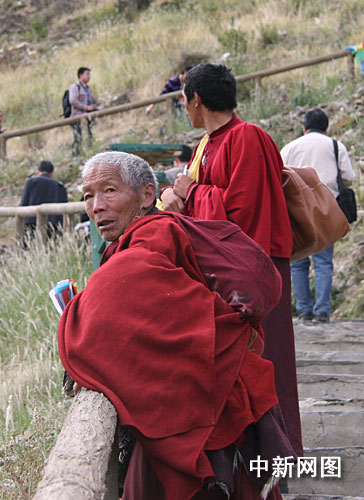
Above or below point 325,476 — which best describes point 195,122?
above

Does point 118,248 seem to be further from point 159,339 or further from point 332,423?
point 332,423

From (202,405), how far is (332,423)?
242cm

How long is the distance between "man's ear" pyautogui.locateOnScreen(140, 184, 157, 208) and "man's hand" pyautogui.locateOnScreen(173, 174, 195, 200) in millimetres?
793

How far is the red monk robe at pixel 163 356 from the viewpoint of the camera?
225 centimetres

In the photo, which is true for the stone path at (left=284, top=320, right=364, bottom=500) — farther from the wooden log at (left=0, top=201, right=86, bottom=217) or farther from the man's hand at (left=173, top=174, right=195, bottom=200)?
the wooden log at (left=0, top=201, right=86, bottom=217)

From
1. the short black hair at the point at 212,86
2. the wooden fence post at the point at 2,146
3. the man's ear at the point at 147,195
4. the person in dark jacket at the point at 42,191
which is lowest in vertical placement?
the wooden fence post at the point at 2,146

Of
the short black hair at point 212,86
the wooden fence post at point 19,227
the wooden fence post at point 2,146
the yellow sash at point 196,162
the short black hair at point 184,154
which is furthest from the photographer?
the wooden fence post at point 2,146

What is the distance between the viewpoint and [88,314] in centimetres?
234

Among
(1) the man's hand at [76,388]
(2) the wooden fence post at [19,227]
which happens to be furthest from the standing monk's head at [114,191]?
(2) the wooden fence post at [19,227]

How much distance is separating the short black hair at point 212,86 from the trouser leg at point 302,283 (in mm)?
3521

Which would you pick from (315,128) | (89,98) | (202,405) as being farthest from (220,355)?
(89,98)

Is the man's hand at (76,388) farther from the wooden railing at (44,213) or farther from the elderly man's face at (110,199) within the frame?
the wooden railing at (44,213)

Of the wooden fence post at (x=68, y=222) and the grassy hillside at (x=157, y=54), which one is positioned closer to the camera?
the wooden fence post at (x=68, y=222)

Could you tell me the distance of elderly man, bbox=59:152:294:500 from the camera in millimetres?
2258
